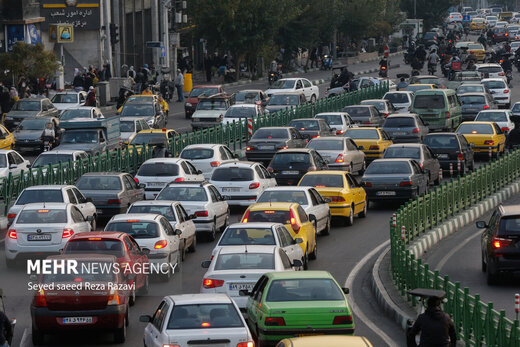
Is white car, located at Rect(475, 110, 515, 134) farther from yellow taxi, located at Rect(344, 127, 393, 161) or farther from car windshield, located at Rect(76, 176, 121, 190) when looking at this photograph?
car windshield, located at Rect(76, 176, 121, 190)

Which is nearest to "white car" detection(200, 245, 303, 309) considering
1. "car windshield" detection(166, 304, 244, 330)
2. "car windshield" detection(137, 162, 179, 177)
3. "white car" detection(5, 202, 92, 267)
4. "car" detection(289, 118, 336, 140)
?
"car windshield" detection(166, 304, 244, 330)

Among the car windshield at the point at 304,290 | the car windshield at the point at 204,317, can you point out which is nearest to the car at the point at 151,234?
the car windshield at the point at 304,290

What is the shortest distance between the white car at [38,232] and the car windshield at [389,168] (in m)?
10.9

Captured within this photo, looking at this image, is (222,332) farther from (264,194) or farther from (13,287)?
(264,194)

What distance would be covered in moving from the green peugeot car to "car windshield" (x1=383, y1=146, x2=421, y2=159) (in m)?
19.7

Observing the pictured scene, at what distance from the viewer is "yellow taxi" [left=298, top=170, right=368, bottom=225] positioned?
1184 inches

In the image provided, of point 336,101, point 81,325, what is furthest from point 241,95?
point 81,325

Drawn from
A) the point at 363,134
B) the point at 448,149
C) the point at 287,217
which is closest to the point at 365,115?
the point at 363,134

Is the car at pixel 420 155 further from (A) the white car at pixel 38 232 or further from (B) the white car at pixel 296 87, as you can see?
(B) the white car at pixel 296 87

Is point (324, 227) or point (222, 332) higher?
point (222, 332)

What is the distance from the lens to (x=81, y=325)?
57.3ft

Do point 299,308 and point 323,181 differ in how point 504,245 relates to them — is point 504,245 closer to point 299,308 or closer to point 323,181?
point 299,308

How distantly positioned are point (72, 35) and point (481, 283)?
153ft

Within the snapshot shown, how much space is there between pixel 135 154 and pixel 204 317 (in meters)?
24.4
